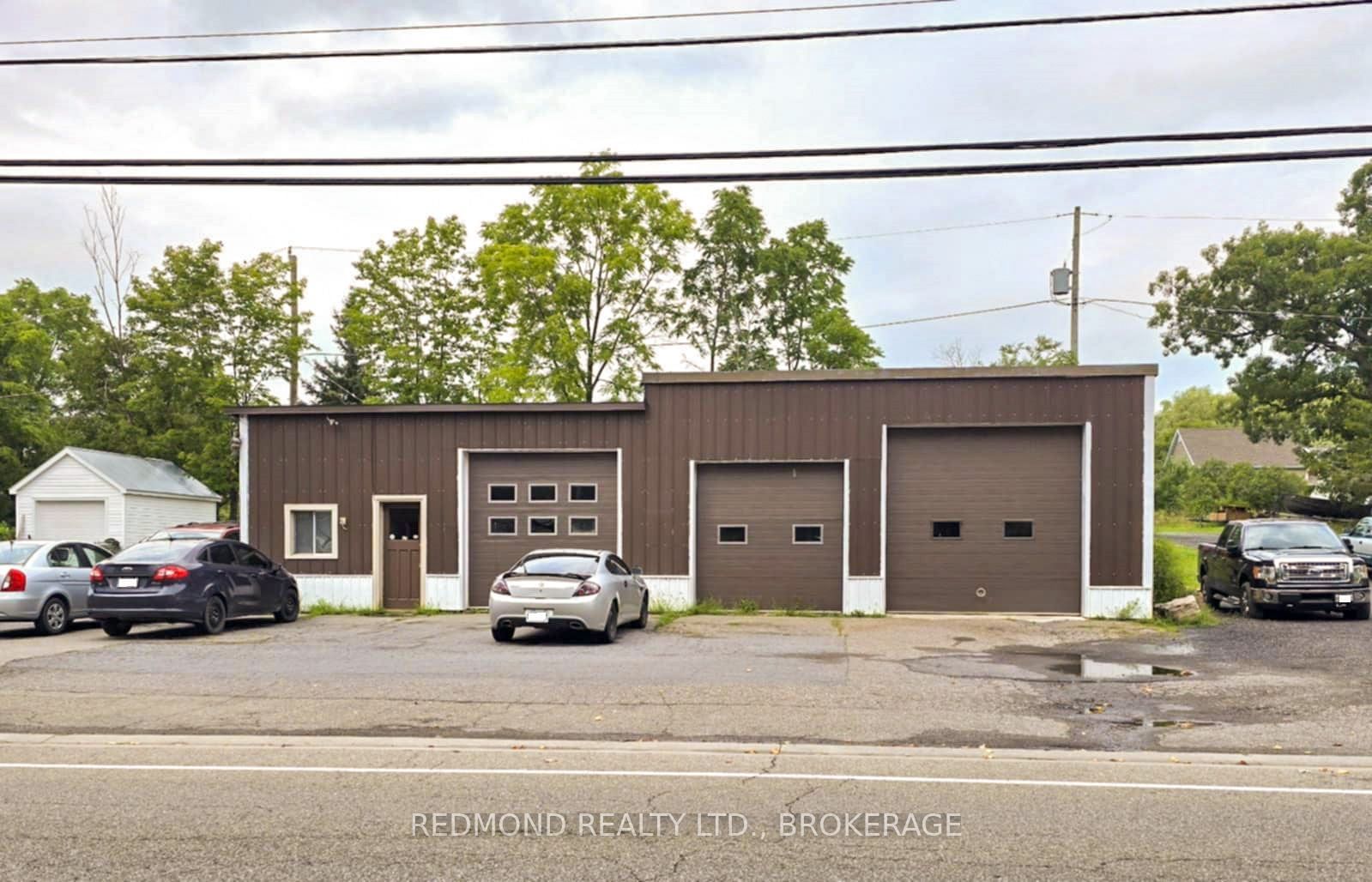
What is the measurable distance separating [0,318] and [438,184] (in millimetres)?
51409

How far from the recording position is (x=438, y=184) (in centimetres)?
1202

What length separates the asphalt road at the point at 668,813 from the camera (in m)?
5.75

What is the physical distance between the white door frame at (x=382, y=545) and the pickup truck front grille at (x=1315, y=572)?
1580 centimetres

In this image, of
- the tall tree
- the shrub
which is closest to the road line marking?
the shrub

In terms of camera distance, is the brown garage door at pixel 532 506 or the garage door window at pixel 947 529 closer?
the garage door window at pixel 947 529

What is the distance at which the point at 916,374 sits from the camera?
2123cm

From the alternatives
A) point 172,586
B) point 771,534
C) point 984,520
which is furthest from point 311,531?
point 984,520

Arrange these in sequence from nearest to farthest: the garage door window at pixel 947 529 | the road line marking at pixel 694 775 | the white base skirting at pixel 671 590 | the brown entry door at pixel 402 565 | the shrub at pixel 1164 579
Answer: the road line marking at pixel 694 775, the garage door window at pixel 947 529, the shrub at pixel 1164 579, the white base skirting at pixel 671 590, the brown entry door at pixel 402 565

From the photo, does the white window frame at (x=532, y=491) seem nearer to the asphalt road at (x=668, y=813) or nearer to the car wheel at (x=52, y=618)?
the car wheel at (x=52, y=618)

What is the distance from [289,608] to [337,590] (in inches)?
112

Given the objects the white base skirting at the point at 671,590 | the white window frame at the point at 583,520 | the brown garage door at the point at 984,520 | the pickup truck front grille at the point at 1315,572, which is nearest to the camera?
A: the pickup truck front grille at the point at 1315,572

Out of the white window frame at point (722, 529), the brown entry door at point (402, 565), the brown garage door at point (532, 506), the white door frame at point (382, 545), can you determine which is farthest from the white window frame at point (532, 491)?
the white window frame at point (722, 529)

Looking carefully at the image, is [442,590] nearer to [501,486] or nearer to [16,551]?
[501,486]

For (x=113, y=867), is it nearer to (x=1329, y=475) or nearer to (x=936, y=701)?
(x=936, y=701)
